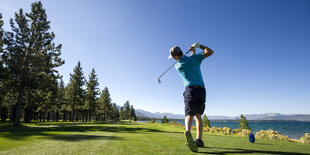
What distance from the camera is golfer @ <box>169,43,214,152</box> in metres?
3.06

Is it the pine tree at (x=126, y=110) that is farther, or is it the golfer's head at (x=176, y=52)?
the pine tree at (x=126, y=110)

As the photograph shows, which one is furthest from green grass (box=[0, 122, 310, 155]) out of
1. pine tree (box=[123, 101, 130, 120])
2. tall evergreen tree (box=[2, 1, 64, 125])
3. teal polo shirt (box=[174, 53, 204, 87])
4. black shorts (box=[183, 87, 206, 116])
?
pine tree (box=[123, 101, 130, 120])

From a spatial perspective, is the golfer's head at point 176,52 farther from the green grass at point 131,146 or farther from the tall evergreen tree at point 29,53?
the tall evergreen tree at point 29,53

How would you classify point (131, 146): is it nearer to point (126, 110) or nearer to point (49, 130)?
point (49, 130)

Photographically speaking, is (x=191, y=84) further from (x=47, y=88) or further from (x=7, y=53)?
(x=7, y=53)

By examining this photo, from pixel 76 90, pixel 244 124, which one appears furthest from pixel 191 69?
pixel 76 90

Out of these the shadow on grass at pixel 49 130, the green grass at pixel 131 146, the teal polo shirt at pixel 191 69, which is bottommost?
the shadow on grass at pixel 49 130

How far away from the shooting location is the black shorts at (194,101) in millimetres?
3057

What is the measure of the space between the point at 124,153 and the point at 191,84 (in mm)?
1832

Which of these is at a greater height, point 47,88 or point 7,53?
point 7,53

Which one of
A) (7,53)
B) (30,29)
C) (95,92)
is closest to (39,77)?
(7,53)

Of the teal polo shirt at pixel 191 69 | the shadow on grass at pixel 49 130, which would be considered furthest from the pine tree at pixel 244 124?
the teal polo shirt at pixel 191 69

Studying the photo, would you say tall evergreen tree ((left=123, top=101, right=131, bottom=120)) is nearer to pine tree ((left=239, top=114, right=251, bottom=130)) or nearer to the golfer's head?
pine tree ((left=239, top=114, right=251, bottom=130))

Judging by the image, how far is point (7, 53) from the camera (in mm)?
17750
